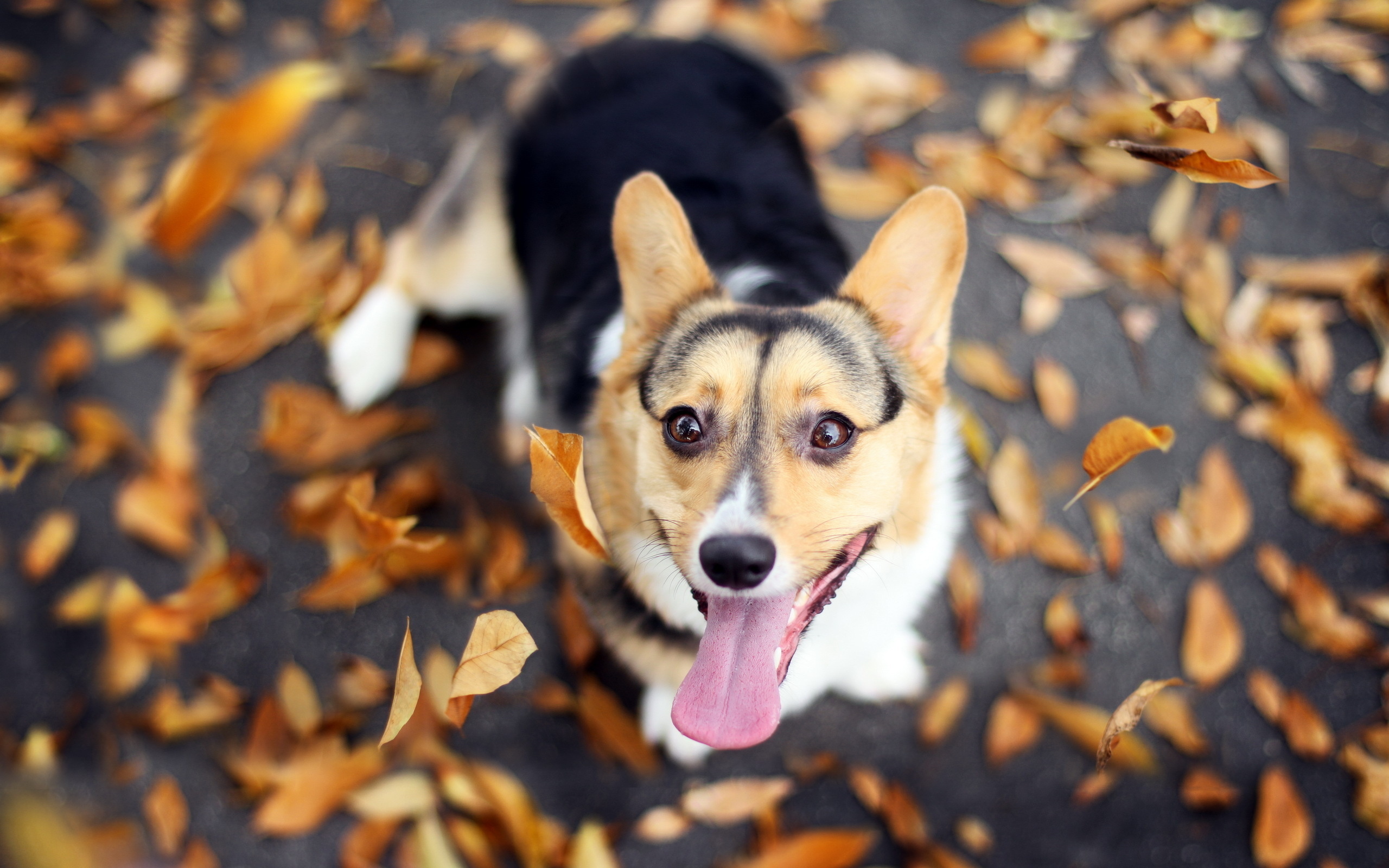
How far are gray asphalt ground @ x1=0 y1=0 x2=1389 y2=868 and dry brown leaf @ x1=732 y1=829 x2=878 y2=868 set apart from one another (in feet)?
0.21

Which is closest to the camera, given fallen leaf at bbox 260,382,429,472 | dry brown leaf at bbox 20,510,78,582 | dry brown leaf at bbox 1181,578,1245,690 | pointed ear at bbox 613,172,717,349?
pointed ear at bbox 613,172,717,349

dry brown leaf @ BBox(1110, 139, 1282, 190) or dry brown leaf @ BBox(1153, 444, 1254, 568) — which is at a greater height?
dry brown leaf @ BBox(1110, 139, 1282, 190)

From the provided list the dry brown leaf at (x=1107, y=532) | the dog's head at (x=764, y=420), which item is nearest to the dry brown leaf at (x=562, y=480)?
the dog's head at (x=764, y=420)

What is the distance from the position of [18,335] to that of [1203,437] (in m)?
5.32

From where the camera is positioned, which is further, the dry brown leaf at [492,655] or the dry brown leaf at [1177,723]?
the dry brown leaf at [1177,723]

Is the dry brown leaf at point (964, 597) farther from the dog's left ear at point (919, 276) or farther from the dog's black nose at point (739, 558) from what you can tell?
the dog's black nose at point (739, 558)

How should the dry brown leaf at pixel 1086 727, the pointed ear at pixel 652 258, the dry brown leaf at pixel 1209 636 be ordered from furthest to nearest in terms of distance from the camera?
the dry brown leaf at pixel 1209 636 → the dry brown leaf at pixel 1086 727 → the pointed ear at pixel 652 258

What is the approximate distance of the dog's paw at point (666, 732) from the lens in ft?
9.53

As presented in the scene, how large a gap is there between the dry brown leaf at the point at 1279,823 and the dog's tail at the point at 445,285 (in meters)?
3.22

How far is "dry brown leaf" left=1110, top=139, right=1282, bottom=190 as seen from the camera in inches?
72.7

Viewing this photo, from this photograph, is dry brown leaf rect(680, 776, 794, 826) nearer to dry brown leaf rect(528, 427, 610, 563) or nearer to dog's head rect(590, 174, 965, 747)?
dog's head rect(590, 174, 965, 747)

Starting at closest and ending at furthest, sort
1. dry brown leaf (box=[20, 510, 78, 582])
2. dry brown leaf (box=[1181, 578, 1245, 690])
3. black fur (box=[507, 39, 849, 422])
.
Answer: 1. black fur (box=[507, 39, 849, 422])
2. dry brown leaf (box=[1181, 578, 1245, 690])
3. dry brown leaf (box=[20, 510, 78, 582])

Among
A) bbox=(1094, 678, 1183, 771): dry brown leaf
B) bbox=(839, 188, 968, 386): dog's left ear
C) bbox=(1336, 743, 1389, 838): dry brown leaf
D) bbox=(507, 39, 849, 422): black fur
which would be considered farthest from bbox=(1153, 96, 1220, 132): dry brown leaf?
bbox=(1336, 743, 1389, 838): dry brown leaf

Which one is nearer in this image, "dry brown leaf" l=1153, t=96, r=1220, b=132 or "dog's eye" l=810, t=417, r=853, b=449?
"dry brown leaf" l=1153, t=96, r=1220, b=132
